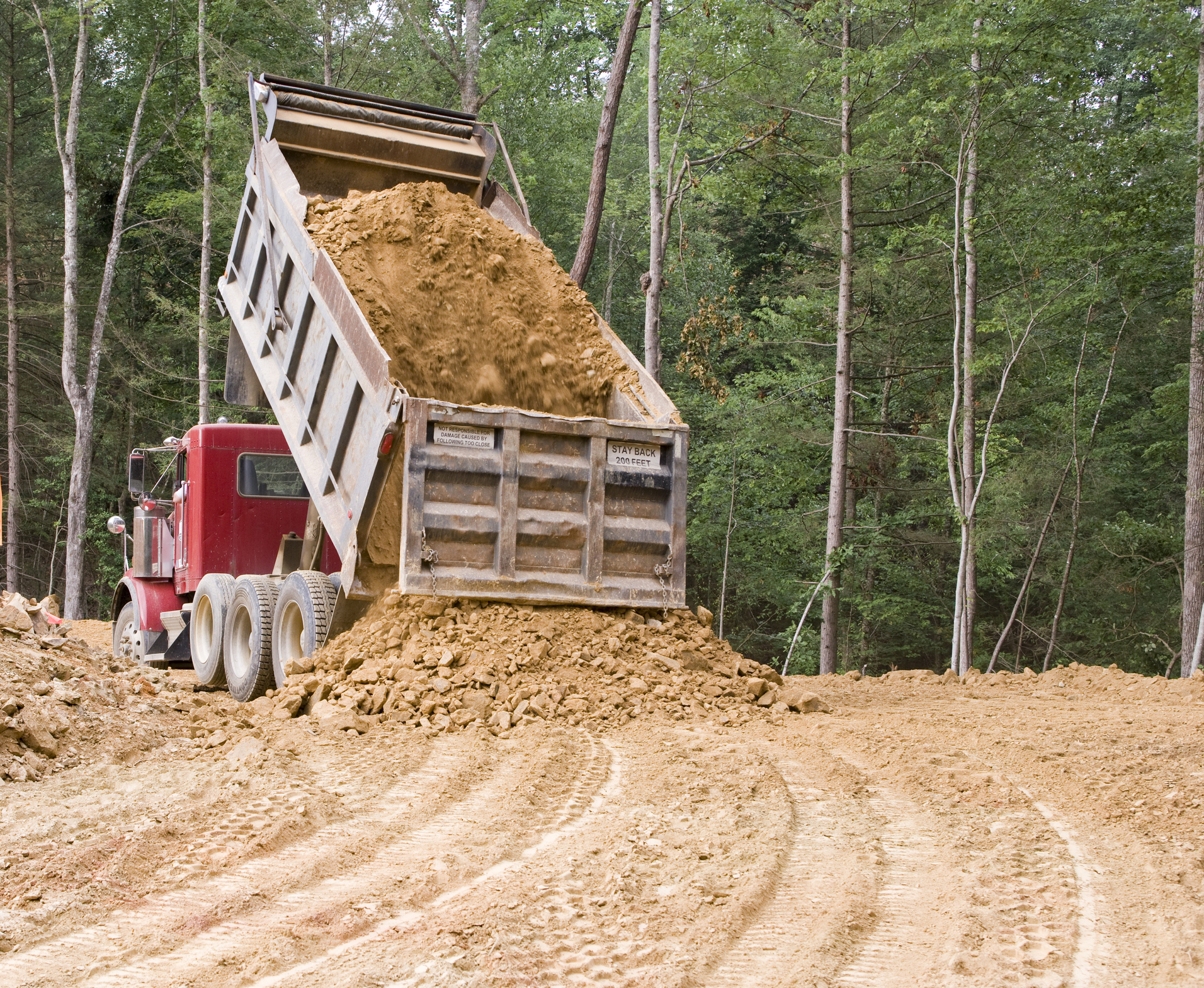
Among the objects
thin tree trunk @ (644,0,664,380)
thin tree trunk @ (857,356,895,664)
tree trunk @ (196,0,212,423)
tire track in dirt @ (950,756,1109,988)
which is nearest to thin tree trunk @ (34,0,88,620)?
tree trunk @ (196,0,212,423)

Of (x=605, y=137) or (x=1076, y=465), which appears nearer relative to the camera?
(x=605, y=137)

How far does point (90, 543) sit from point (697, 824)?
Result: 23705mm

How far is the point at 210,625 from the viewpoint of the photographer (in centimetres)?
940

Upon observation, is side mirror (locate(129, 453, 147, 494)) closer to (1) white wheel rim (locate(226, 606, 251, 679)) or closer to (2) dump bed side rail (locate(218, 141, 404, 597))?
(2) dump bed side rail (locate(218, 141, 404, 597))

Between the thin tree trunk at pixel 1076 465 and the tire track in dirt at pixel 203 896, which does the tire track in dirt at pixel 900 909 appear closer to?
the tire track in dirt at pixel 203 896

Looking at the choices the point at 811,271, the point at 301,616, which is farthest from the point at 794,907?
the point at 811,271

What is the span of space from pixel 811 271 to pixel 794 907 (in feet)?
60.9

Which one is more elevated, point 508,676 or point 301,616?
point 301,616

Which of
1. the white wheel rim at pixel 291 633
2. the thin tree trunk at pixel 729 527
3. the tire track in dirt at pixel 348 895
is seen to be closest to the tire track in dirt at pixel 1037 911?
the tire track in dirt at pixel 348 895

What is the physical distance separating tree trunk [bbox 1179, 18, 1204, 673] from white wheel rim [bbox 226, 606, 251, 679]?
34.4 ft

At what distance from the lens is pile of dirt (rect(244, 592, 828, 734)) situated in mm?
6652

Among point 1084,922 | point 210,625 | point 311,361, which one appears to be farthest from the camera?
→ point 210,625

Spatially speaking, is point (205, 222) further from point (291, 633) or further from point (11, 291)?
point (291, 633)

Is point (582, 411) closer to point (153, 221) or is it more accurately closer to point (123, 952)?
point (123, 952)
